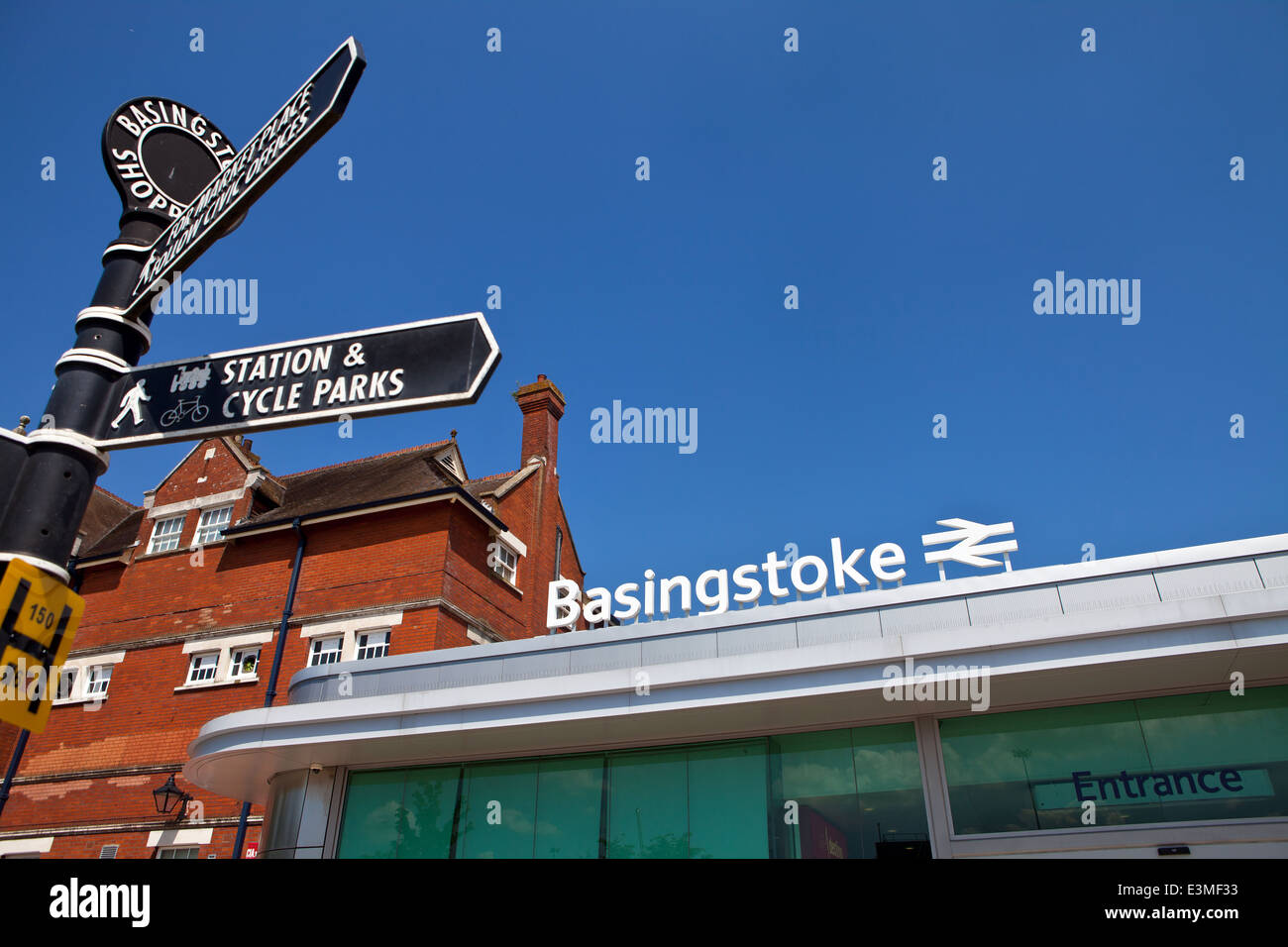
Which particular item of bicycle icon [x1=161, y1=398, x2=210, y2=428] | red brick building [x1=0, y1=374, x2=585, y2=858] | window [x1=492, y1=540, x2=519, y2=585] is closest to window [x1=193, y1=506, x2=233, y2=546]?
red brick building [x1=0, y1=374, x2=585, y2=858]

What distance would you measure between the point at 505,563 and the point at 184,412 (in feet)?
69.9

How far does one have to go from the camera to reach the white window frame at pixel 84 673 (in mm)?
23781

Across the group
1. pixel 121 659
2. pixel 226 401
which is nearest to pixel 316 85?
pixel 226 401

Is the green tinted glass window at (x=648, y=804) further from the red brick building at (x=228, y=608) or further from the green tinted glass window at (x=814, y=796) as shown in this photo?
the red brick building at (x=228, y=608)

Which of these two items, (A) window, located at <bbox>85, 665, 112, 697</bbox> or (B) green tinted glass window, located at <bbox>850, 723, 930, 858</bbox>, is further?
(A) window, located at <bbox>85, 665, 112, 697</bbox>

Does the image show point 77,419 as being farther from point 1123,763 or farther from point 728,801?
point 1123,763

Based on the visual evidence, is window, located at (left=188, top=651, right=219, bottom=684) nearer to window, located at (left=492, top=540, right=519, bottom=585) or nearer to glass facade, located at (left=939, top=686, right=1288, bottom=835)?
window, located at (left=492, top=540, right=519, bottom=585)

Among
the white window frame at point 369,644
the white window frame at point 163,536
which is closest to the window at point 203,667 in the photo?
the white window frame at point 163,536

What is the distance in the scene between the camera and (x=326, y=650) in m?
21.8

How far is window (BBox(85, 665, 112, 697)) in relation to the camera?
23953mm

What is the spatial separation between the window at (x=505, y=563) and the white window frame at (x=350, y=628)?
3.98 metres

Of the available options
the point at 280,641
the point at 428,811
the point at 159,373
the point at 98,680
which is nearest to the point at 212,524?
the point at 98,680

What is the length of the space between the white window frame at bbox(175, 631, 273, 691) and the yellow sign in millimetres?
20108
